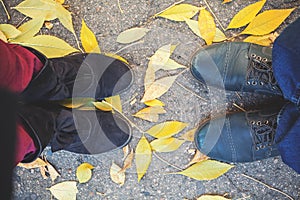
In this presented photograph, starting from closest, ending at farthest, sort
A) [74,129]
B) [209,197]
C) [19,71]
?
[19,71] → [74,129] → [209,197]

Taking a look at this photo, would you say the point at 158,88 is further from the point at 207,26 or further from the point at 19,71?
the point at 19,71

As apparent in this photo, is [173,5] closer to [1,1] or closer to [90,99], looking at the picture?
[90,99]

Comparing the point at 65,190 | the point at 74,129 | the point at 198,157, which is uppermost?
the point at 74,129

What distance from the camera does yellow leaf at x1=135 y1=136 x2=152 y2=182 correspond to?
103 centimetres

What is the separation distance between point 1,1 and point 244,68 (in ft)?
2.02

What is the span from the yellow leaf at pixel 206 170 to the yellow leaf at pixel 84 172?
226 mm

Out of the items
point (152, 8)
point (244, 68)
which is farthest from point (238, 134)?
point (152, 8)

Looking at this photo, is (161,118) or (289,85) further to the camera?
(161,118)

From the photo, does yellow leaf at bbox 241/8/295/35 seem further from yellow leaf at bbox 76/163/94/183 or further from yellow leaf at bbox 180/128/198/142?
yellow leaf at bbox 76/163/94/183

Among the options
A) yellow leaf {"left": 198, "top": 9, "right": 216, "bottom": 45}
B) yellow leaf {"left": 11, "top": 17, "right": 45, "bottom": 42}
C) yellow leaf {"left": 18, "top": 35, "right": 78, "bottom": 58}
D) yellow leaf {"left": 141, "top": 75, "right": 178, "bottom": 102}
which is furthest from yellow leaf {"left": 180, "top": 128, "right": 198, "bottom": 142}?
yellow leaf {"left": 11, "top": 17, "right": 45, "bottom": 42}

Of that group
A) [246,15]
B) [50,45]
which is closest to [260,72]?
[246,15]

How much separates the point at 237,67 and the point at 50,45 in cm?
45

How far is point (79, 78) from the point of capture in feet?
3.06

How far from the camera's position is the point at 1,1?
3.43 feet
